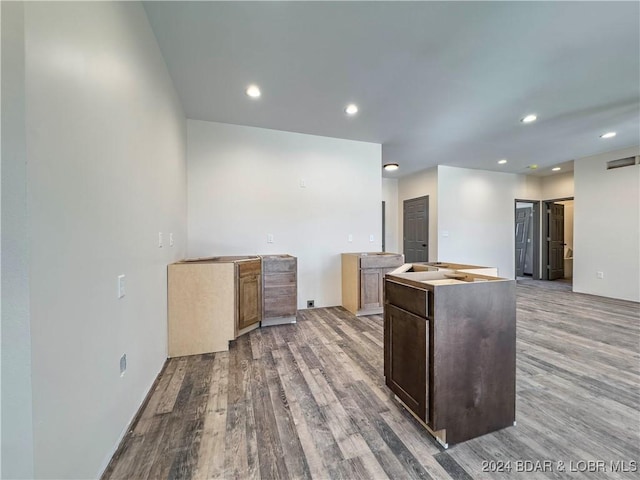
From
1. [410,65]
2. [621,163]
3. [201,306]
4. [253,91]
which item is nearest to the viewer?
[410,65]

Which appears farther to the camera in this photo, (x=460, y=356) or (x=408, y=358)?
(x=408, y=358)

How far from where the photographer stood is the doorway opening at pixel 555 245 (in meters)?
6.81

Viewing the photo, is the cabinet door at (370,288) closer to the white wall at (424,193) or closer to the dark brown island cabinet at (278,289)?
the dark brown island cabinet at (278,289)

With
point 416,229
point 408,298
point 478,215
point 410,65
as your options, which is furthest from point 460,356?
point 478,215

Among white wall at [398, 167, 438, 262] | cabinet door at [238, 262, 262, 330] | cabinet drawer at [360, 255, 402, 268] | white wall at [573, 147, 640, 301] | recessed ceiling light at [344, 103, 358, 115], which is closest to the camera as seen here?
cabinet door at [238, 262, 262, 330]

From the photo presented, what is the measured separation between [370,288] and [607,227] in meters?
5.05

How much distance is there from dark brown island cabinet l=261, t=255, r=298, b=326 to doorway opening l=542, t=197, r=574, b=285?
7.34 m

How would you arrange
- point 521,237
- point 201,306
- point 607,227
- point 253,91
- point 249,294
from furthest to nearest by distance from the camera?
point 521,237
point 607,227
point 249,294
point 253,91
point 201,306

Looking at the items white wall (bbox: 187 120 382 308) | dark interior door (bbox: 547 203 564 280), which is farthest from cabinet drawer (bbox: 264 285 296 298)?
dark interior door (bbox: 547 203 564 280)

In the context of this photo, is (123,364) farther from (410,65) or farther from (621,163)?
(621,163)

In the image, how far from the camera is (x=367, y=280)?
3.79 m

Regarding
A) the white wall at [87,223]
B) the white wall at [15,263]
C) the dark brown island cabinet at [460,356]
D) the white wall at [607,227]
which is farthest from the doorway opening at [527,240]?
the white wall at [15,263]

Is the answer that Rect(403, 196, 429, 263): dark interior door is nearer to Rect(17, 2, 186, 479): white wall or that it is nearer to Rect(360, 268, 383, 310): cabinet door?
Rect(360, 268, 383, 310): cabinet door

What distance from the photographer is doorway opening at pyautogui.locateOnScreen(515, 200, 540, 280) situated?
6.89m
